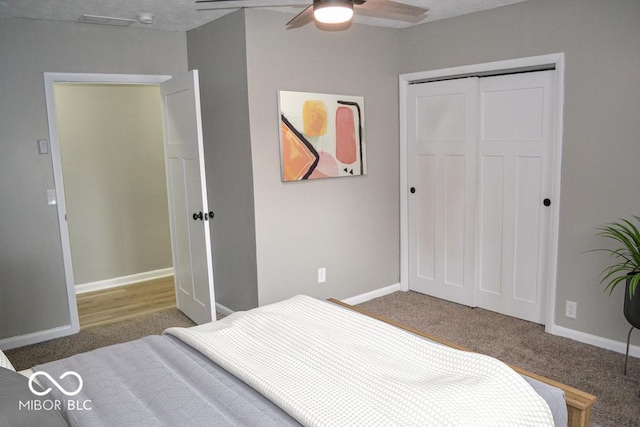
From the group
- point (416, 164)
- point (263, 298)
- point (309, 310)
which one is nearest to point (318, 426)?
point (309, 310)

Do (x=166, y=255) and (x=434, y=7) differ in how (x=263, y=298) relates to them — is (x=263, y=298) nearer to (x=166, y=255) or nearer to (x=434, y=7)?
(x=166, y=255)

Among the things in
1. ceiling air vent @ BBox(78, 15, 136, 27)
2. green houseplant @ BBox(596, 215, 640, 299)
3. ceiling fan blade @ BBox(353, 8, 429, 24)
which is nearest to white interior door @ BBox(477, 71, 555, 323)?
green houseplant @ BBox(596, 215, 640, 299)

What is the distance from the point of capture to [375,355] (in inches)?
75.4

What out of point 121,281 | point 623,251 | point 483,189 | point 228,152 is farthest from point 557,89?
point 121,281

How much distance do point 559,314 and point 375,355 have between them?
7.30ft

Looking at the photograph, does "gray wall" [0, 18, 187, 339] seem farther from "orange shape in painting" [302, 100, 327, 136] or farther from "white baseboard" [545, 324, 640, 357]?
"white baseboard" [545, 324, 640, 357]

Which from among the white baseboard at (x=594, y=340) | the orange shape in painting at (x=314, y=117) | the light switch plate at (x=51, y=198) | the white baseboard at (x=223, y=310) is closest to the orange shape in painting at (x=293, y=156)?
the orange shape in painting at (x=314, y=117)

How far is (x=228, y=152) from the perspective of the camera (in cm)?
386

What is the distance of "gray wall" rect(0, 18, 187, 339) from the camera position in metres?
3.48

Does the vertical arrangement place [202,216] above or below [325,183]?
below

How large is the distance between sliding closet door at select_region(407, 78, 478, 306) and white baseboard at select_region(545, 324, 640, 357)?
2.44 feet
